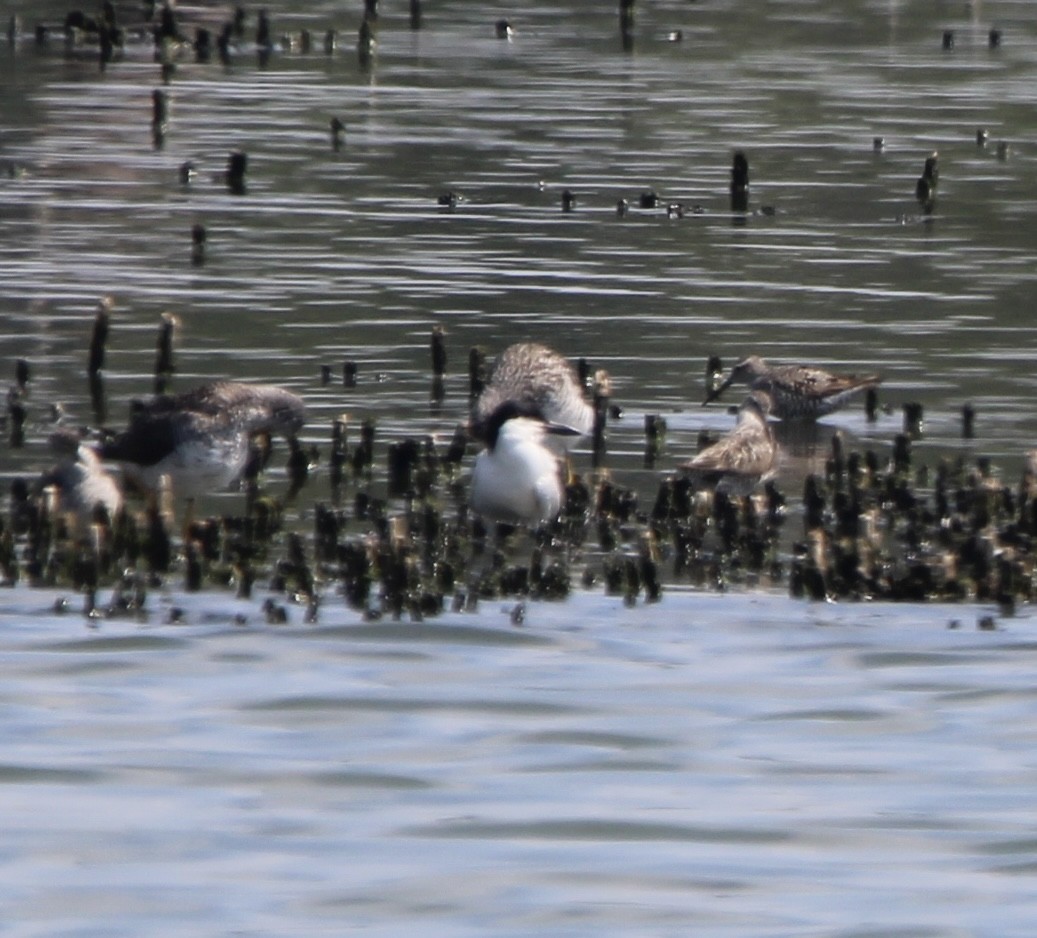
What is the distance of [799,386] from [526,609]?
5.22 metres

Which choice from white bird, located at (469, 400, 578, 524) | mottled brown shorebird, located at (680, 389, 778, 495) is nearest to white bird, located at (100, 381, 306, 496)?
white bird, located at (469, 400, 578, 524)

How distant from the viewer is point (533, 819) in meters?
7.73

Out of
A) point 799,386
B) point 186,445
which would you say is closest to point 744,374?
point 799,386

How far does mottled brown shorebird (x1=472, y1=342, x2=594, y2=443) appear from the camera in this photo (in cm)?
1443

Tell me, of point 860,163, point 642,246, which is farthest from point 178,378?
point 860,163

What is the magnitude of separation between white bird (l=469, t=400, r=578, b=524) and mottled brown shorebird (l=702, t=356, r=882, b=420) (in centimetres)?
309

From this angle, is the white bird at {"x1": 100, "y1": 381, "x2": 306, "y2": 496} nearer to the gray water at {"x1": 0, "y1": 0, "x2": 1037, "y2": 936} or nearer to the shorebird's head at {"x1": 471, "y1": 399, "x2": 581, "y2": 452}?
the gray water at {"x1": 0, "y1": 0, "x2": 1037, "y2": 936}

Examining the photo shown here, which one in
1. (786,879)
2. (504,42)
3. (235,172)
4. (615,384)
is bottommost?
(786,879)

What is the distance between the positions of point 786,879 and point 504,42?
1374 inches

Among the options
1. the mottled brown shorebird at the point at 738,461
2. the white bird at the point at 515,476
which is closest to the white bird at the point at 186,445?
the white bird at the point at 515,476

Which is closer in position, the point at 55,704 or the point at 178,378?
the point at 55,704

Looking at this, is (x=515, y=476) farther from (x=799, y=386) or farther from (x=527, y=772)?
(x=527, y=772)

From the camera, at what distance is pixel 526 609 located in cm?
1049

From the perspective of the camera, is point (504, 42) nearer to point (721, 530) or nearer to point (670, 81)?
point (670, 81)
